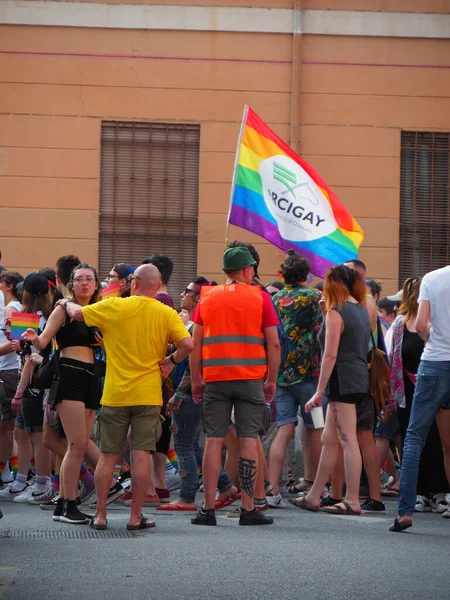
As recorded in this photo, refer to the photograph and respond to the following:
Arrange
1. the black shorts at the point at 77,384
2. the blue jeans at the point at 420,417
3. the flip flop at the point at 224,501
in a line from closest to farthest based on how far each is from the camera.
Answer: the blue jeans at the point at 420,417, the black shorts at the point at 77,384, the flip flop at the point at 224,501

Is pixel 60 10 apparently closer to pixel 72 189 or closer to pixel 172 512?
pixel 72 189

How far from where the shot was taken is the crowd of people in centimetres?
731

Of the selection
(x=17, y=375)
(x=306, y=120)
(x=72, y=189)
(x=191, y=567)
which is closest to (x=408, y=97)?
(x=306, y=120)

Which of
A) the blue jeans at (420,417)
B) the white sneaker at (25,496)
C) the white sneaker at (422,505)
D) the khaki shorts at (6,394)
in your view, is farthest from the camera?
the khaki shorts at (6,394)

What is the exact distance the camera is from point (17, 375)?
400 inches

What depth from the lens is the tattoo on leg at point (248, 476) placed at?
7.57m

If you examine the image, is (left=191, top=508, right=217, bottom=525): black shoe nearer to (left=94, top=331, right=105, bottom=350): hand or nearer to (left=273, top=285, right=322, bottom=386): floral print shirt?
(left=94, top=331, right=105, bottom=350): hand

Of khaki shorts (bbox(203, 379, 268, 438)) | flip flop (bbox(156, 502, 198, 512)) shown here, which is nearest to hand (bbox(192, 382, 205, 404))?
khaki shorts (bbox(203, 379, 268, 438))

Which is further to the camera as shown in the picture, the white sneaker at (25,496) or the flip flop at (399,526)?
the white sneaker at (25,496)

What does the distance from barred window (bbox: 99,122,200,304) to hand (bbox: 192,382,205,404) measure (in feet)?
22.2

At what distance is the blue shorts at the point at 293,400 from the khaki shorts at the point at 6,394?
231cm

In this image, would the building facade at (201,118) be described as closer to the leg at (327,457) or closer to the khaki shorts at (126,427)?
the leg at (327,457)

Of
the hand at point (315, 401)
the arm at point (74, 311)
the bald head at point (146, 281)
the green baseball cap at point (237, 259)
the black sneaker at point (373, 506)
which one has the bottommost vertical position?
the black sneaker at point (373, 506)

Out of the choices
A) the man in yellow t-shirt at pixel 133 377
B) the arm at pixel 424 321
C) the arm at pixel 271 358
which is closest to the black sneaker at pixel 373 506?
Answer: the arm at pixel 271 358
